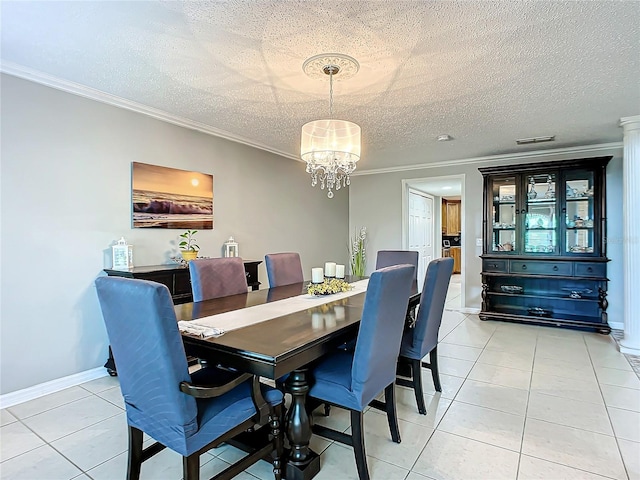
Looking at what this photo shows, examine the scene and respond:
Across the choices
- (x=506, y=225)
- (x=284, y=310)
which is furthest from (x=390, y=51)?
(x=506, y=225)

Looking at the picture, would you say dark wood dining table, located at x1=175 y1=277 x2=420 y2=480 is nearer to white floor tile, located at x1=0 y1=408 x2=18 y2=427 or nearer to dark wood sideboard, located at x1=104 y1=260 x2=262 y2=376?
dark wood sideboard, located at x1=104 y1=260 x2=262 y2=376

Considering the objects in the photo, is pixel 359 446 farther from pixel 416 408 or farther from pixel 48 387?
pixel 48 387

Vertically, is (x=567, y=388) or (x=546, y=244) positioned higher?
(x=546, y=244)

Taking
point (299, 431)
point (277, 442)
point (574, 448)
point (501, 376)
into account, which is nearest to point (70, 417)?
point (277, 442)

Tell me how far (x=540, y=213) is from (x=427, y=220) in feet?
10.2

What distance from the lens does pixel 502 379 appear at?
307 centimetres

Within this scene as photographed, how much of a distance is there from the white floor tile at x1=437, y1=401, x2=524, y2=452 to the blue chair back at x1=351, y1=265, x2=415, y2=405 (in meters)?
0.76

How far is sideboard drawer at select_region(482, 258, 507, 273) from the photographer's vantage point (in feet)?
16.4

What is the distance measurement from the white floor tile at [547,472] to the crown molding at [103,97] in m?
3.94

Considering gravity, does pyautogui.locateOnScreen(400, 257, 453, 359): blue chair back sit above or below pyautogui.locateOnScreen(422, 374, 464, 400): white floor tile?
above

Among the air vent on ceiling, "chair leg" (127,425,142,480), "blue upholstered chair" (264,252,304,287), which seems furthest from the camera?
the air vent on ceiling

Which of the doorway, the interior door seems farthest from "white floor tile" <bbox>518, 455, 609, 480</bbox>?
the interior door

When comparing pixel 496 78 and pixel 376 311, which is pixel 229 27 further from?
pixel 496 78

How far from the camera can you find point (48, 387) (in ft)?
9.23
